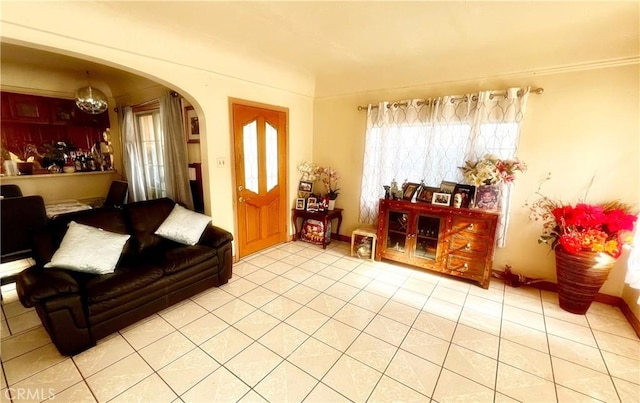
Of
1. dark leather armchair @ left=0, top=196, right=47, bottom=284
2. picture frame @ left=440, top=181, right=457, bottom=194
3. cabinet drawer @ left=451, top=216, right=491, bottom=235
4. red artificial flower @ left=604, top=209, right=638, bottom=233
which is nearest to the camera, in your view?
red artificial flower @ left=604, top=209, right=638, bottom=233

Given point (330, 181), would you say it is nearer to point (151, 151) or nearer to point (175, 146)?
point (175, 146)

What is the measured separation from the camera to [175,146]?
3488mm

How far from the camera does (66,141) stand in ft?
13.8

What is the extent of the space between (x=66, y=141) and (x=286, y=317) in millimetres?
4680

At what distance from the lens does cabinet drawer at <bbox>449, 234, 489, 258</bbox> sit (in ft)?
9.27

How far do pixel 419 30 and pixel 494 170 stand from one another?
1561 mm

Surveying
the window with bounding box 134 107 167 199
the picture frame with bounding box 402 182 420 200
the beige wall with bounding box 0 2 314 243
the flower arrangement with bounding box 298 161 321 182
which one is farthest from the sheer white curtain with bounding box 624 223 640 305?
the window with bounding box 134 107 167 199

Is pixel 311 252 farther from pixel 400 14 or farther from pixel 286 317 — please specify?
pixel 400 14

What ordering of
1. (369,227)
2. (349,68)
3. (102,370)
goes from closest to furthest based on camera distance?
1. (102,370)
2. (349,68)
3. (369,227)

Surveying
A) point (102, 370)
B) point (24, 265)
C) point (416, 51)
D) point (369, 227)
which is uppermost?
point (416, 51)

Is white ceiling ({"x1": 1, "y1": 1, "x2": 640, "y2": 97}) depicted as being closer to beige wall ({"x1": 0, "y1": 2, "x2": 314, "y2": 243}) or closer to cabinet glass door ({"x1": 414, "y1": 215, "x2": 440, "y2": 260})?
beige wall ({"x1": 0, "y1": 2, "x2": 314, "y2": 243})

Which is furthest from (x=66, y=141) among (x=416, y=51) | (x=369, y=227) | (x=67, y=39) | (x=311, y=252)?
(x=416, y=51)

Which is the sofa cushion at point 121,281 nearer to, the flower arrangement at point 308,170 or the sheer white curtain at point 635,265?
the flower arrangement at point 308,170

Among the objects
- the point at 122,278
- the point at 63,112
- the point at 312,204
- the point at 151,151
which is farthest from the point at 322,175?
the point at 63,112
